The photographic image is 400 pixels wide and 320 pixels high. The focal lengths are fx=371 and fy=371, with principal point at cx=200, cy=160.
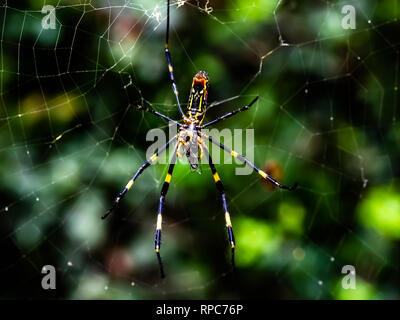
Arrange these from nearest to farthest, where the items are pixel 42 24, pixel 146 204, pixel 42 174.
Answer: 1. pixel 42 24
2. pixel 42 174
3. pixel 146 204

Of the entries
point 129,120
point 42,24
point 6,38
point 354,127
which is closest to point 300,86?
point 354,127

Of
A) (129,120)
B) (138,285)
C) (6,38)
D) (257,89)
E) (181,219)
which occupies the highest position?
(6,38)

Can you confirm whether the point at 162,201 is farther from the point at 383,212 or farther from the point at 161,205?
the point at 383,212

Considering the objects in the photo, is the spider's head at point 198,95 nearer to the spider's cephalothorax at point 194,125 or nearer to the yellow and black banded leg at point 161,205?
the spider's cephalothorax at point 194,125

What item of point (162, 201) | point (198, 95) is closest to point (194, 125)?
point (198, 95)

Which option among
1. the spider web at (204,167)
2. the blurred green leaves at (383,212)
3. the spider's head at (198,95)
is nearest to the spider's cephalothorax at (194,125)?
the spider's head at (198,95)

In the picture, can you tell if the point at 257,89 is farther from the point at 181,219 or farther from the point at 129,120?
the point at 181,219

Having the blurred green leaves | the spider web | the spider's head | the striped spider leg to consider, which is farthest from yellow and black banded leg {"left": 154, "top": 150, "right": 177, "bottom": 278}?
the blurred green leaves
